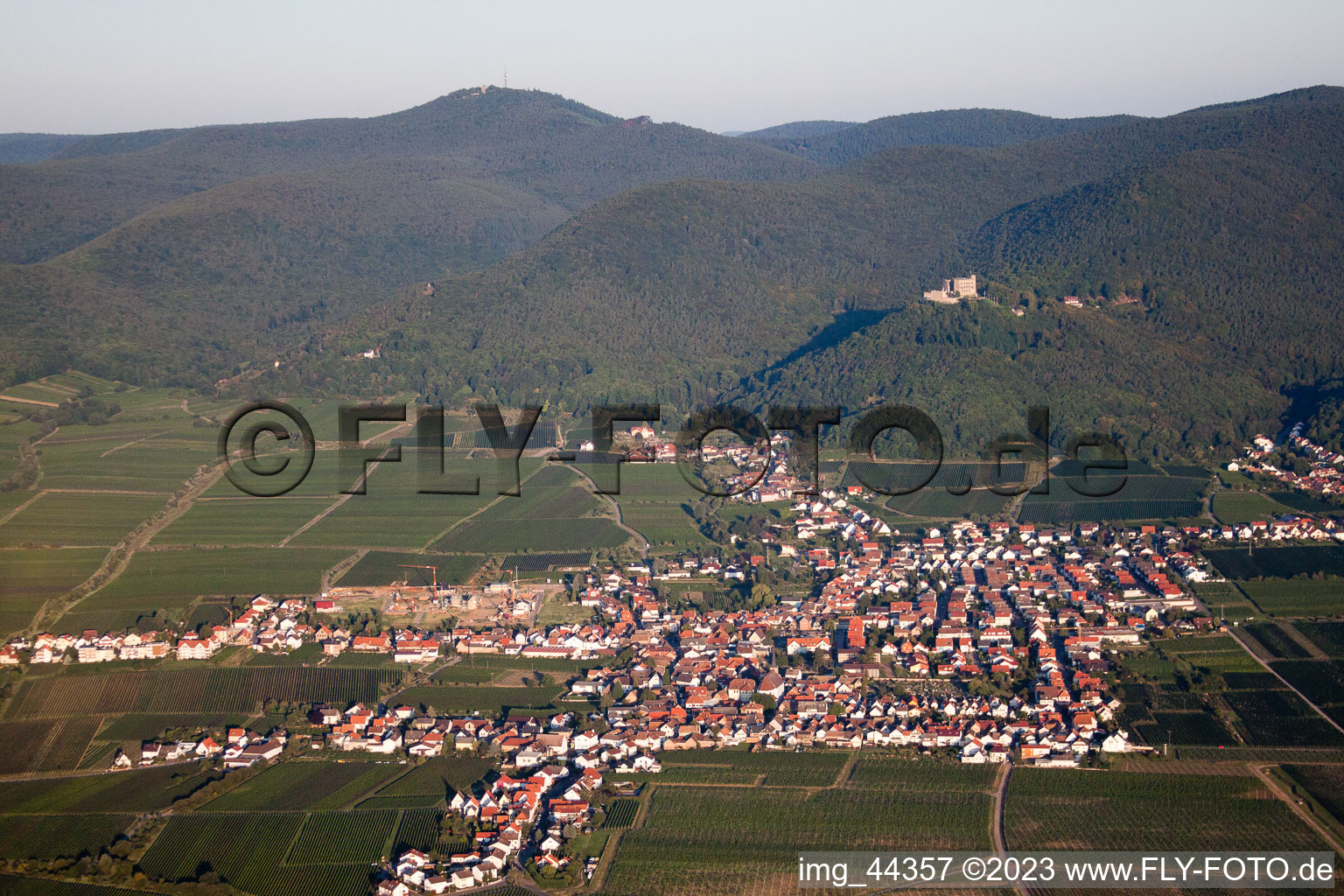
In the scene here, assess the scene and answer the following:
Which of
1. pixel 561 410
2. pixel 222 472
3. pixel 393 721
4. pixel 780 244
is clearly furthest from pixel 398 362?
pixel 393 721

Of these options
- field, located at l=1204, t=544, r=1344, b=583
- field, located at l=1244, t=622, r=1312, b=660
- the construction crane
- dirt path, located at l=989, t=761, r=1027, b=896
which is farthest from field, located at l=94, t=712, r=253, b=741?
field, located at l=1204, t=544, r=1344, b=583

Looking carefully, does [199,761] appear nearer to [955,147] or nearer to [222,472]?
[222,472]

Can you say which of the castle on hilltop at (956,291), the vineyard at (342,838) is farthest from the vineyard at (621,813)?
the castle on hilltop at (956,291)

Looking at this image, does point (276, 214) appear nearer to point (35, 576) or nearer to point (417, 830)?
point (35, 576)

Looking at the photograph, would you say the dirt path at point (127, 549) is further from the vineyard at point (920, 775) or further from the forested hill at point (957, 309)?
the vineyard at point (920, 775)

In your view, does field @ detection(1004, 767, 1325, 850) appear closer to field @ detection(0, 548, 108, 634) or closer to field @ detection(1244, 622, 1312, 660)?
field @ detection(1244, 622, 1312, 660)

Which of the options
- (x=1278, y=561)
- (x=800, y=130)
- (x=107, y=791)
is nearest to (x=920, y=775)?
(x=107, y=791)
